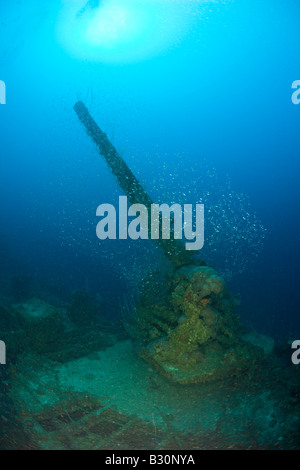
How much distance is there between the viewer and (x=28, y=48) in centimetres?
4028

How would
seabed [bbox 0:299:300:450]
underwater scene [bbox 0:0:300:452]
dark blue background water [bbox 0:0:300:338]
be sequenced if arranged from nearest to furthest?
1. seabed [bbox 0:299:300:450]
2. underwater scene [bbox 0:0:300:452]
3. dark blue background water [bbox 0:0:300:338]

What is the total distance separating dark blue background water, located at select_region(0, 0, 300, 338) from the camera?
113 ft

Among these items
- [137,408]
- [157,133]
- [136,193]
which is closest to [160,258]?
[136,193]

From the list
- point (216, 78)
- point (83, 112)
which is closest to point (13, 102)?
point (216, 78)

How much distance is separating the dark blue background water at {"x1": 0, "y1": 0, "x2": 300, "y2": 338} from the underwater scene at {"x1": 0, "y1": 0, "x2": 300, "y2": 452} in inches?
25.8

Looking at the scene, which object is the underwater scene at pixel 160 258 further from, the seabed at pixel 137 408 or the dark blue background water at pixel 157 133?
the dark blue background water at pixel 157 133

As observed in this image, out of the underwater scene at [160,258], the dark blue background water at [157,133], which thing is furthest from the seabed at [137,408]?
the dark blue background water at [157,133]

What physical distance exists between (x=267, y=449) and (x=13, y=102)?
342 feet

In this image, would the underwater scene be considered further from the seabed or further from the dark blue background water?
the dark blue background water

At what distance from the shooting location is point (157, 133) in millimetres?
125625

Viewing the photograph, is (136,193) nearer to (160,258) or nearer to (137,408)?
(160,258)

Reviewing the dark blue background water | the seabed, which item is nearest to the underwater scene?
the seabed

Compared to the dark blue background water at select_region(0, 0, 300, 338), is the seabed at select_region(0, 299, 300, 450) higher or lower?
lower
